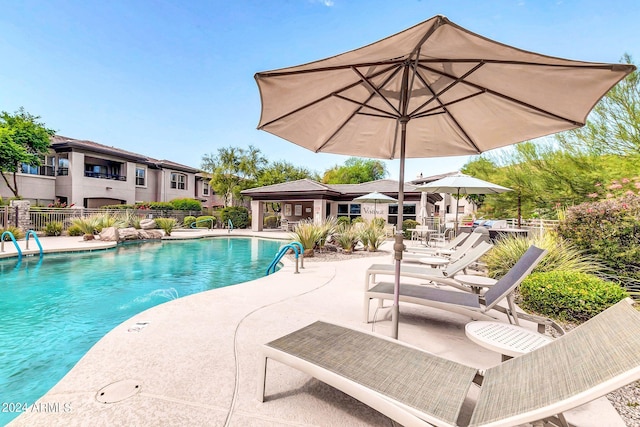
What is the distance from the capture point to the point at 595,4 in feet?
31.1

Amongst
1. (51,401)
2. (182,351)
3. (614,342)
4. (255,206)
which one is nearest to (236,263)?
(182,351)

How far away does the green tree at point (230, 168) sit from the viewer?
Answer: 90.9 feet

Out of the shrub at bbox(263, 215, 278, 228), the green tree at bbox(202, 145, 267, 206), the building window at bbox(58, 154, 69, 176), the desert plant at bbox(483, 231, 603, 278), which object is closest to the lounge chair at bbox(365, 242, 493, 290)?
the desert plant at bbox(483, 231, 603, 278)

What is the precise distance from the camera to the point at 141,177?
89.5 feet

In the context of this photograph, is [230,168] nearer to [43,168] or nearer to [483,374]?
[43,168]

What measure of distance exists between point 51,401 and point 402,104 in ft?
12.7

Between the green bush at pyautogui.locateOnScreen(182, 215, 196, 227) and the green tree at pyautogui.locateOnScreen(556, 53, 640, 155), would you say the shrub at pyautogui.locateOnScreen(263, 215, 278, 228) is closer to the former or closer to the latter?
the green bush at pyautogui.locateOnScreen(182, 215, 196, 227)

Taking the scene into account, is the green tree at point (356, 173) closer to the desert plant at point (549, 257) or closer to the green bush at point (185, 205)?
the green bush at point (185, 205)

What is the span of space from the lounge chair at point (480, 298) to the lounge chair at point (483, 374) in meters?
1.23

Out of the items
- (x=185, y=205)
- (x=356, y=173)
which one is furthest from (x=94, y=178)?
(x=356, y=173)

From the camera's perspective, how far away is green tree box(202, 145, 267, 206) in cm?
2770

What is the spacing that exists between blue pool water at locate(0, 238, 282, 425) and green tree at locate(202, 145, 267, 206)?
1520 cm

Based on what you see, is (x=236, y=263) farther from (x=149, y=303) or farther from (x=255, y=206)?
(x=255, y=206)

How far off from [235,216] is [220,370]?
2306cm
